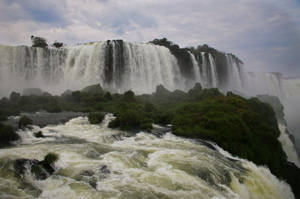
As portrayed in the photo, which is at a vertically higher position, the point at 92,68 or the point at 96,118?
the point at 92,68

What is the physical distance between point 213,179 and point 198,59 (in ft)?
124

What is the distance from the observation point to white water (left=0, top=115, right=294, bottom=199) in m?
6.36

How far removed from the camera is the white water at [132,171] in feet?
20.9

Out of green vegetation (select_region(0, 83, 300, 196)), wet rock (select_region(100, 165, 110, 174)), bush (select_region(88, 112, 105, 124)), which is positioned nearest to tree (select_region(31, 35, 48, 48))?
green vegetation (select_region(0, 83, 300, 196))

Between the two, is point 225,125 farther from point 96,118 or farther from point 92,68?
point 92,68

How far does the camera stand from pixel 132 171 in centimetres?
758

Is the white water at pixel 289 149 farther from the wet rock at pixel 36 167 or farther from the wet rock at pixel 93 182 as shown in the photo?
the wet rock at pixel 36 167

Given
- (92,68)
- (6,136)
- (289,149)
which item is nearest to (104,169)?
(6,136)

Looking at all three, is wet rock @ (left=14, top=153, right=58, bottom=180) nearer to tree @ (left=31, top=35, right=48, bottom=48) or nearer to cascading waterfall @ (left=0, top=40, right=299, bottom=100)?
cascading waterfall @ (left=0, top=40, right=299, bottom=100)

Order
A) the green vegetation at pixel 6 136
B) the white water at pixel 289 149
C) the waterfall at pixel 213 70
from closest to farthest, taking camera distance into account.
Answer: the green vegetation at pixel 6 136 < the white water at pixel 289 149 < the waterfall at pixel 213 70

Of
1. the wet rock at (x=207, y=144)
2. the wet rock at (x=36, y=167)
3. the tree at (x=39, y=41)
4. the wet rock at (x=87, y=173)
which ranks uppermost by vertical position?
the tree at (x=39, y=41)

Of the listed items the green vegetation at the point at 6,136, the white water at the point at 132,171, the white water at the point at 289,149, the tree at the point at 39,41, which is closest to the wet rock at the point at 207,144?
the white water at the point at 132,171

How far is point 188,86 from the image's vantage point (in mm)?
41438

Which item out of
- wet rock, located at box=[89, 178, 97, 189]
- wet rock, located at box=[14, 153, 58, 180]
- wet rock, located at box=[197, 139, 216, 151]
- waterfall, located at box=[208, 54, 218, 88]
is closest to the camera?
wet rock, located at box=[89, 178, 97, 189]
